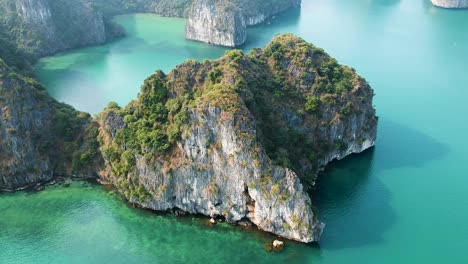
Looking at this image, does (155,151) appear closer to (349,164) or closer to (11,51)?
(349,164)

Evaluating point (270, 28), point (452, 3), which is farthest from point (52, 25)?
point (452, 3)

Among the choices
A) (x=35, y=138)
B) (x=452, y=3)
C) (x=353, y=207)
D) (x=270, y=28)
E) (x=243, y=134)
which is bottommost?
(x=353, y=207)

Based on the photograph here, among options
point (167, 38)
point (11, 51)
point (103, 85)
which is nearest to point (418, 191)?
point (103, 85)

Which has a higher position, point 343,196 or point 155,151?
point 155,151

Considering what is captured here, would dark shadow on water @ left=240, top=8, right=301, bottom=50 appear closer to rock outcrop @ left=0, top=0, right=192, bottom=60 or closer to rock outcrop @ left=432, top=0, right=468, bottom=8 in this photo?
rock outcrop @ left=0, top=0, right=192, bottom=60

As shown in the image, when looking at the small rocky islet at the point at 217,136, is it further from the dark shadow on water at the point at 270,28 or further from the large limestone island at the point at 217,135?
the dark shadow on water at the point at 270,28

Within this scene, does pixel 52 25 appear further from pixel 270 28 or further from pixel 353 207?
pixel 353 207

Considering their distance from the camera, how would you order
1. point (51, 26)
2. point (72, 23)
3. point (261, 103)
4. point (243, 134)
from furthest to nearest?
point (72, 23), point (51, 26), point (261, 103), point (243, 134)

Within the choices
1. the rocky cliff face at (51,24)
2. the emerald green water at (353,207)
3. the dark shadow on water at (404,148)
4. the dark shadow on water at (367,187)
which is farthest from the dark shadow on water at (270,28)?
the dark shadow on water at (367,187)
